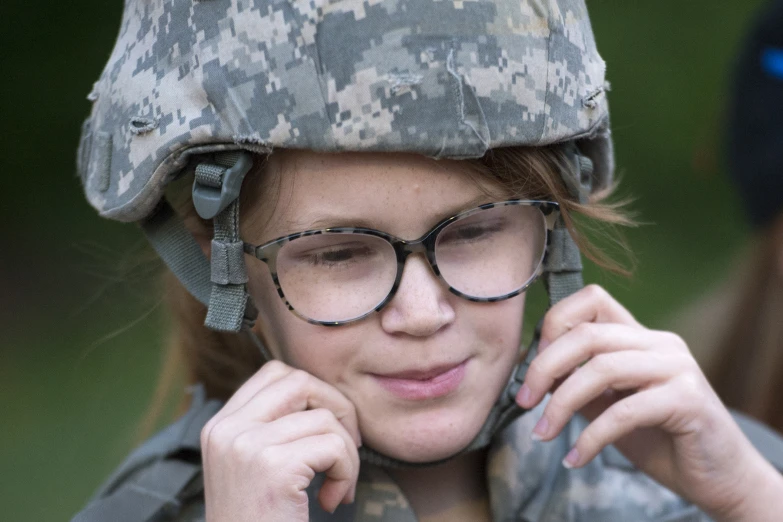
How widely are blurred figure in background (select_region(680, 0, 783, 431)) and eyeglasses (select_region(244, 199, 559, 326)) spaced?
1.69 m

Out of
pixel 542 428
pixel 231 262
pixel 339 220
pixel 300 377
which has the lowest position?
pixel 542 428

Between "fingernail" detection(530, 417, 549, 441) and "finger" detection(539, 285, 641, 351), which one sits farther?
"finger" detection(539, 285, 641, 351)

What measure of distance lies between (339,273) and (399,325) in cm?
19

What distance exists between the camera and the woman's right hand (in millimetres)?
2051

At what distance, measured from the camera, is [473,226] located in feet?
7.33

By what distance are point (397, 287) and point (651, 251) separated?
4830mm

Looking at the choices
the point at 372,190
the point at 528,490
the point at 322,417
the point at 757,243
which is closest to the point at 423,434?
the point at 322,417

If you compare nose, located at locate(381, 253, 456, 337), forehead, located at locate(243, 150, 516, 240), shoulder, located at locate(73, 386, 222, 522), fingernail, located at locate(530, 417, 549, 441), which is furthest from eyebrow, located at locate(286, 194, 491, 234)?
shoulder, located at locate(73, 386, 222, 522)

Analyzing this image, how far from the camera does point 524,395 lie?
92.4 inches

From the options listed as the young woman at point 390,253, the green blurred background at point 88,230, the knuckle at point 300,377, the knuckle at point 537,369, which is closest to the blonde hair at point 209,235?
the young woman at point 390,253

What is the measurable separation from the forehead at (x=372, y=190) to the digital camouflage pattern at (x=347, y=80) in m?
0.06

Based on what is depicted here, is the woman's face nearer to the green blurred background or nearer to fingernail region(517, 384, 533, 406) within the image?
fingernail region(517, 384, 533, 406)

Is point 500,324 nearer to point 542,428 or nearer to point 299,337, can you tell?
point 542,428

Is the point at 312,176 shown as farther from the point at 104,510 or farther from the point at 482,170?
the point at 104,510
